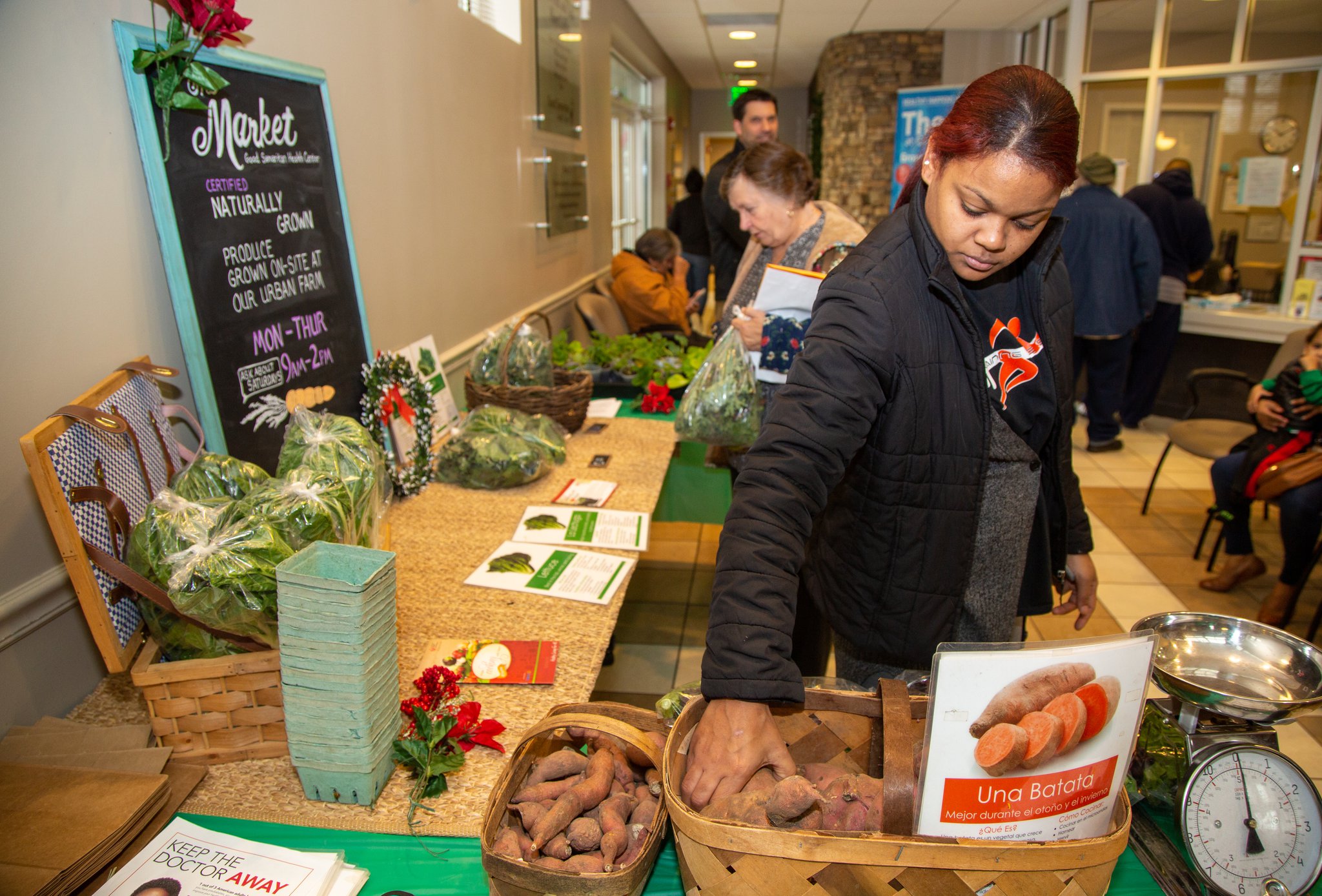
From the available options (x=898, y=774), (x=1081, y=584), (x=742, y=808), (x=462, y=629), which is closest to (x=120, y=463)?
(x=462, y=629)

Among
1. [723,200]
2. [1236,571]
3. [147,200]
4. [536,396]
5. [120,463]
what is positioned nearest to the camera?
[120,463]

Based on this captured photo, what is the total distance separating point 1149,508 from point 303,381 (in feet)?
14.6

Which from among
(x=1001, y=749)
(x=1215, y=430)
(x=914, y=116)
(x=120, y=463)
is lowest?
(x=1215, y=430)

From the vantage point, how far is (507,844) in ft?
2.92

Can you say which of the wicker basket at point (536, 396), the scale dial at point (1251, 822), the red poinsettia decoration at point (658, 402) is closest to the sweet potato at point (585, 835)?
the scale dial at point (1251, 822)

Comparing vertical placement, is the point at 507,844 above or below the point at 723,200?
below

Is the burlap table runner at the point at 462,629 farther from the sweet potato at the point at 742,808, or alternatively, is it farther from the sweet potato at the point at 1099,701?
the sweet potato at the point at 1099,701

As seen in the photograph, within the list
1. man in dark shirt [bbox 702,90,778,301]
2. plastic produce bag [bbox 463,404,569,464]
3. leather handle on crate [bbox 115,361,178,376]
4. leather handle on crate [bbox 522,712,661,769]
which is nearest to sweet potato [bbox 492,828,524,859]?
leather handle on crate [bbox 522,712,661,769]

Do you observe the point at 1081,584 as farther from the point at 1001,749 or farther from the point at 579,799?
the point at 579,799

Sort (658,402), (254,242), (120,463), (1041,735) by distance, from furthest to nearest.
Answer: (658,402) → (254,242) → (120,463) → (1041,735)

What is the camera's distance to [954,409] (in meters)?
1.14

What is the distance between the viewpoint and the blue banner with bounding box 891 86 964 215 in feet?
26.7

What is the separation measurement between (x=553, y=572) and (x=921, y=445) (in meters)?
0.90

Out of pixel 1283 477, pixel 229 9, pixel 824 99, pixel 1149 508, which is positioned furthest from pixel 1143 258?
pixel 824 99
